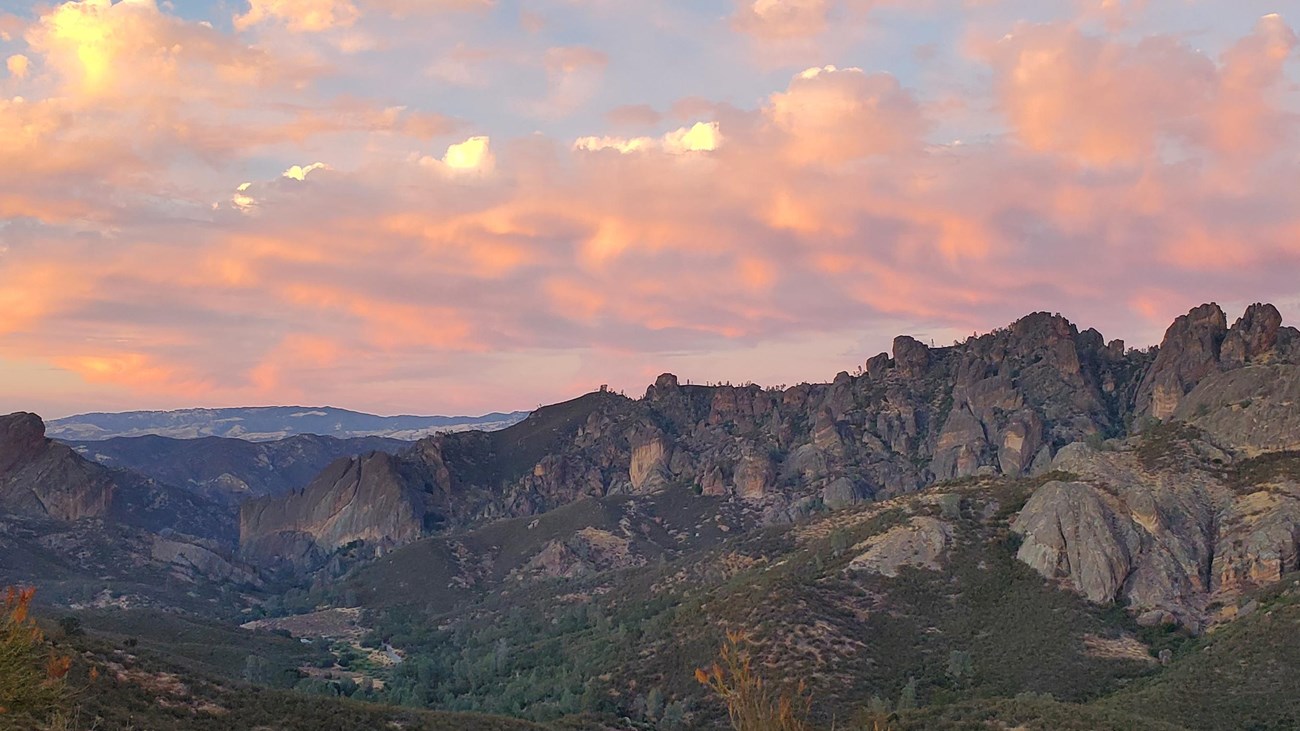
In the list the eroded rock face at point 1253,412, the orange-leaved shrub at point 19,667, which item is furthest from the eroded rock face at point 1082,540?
the orange-leaved shrub at point 19,667

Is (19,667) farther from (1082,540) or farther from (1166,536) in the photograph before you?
(1166,536)

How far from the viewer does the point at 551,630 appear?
641ft

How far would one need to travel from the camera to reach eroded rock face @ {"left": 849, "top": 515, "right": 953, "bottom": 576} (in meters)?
139

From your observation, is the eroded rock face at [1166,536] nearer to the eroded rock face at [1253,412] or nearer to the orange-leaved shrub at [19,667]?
the eroded rock face at [1253,412]

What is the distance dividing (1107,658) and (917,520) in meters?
43.1

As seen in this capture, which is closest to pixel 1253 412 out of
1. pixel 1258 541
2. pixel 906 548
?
pixel 1258 541

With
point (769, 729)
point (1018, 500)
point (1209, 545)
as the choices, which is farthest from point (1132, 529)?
point (769, 729)

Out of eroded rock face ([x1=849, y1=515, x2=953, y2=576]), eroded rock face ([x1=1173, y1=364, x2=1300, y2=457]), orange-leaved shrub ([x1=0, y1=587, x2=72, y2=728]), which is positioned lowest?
eroded rock face ([x1=849, y1=515, x2=953, y2=576])

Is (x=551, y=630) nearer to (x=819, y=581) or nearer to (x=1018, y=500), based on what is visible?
(x=819, y=581)

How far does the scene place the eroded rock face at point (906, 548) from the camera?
13862cm

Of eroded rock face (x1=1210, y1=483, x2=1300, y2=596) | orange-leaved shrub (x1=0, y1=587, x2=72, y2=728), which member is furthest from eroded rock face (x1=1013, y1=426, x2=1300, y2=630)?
orange-leaved shrub (x1=0, y1=587, x2=72, y2=728)

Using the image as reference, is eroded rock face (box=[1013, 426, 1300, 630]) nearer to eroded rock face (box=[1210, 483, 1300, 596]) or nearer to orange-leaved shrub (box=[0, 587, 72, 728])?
eroded rock face (box=[1210, 483, 1300, 596])

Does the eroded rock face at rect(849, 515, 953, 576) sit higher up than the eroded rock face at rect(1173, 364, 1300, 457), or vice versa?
the eroded rock face at rect(1173, 364, 1300, 457)

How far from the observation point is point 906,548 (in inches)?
5600
